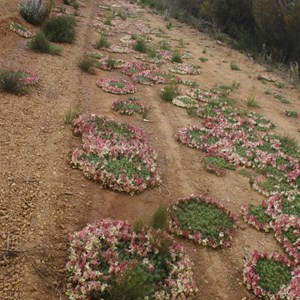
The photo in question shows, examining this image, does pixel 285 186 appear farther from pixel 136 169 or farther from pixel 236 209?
pixel 136 169

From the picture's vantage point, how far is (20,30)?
16109mm

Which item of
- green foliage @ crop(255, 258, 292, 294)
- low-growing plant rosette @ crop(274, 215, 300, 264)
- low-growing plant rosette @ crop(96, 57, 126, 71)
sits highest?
low-growing plant rosette @ crop(274, 215, 300, 264)

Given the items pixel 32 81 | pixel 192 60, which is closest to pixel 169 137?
pixel 32 81

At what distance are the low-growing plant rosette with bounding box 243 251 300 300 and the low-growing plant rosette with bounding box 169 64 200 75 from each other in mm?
12143

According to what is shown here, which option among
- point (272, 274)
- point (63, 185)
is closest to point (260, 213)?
point (272, 274)

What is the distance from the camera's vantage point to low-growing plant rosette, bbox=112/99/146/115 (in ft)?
37.8

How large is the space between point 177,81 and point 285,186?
7976mm

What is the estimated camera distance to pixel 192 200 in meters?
7.88

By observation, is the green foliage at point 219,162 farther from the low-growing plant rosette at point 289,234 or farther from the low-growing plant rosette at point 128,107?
the low-growing plant rosette at point 128,107

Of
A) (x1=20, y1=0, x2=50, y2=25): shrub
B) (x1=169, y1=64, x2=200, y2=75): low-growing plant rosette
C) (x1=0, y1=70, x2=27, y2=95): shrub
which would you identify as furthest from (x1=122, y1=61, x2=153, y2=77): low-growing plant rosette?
(x1=0, y1=70, x2=27, y2=95): shrub

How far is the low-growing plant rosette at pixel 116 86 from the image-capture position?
1310 centimetres

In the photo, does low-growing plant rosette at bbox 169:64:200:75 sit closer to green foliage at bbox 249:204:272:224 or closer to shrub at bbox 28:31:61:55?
shrub at bbox 28:31:61:55

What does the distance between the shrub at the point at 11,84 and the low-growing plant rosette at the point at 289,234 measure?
7.22 meters

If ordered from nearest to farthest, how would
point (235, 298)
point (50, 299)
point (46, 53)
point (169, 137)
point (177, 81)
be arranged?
1. point (50, 299)
2. point (235, 298)
3. point (169, 137)
4. point (46, 53)
5. point (177, 81)
